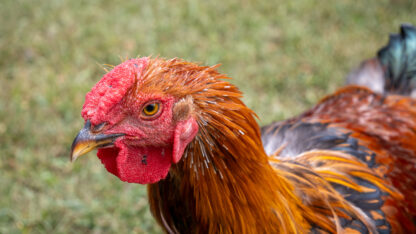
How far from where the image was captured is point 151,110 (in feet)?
5.21

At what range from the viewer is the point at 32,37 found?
5727mm

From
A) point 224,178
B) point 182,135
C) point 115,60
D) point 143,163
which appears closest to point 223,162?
point 224,178

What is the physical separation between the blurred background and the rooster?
1.90m

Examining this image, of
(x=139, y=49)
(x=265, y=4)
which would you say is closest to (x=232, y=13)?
(x=265, y=4)

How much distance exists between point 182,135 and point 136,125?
0.19 metres

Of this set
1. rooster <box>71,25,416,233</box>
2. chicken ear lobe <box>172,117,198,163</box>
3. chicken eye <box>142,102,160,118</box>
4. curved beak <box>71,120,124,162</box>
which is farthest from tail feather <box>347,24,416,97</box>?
curved beak <box>71,120,124,162</box>

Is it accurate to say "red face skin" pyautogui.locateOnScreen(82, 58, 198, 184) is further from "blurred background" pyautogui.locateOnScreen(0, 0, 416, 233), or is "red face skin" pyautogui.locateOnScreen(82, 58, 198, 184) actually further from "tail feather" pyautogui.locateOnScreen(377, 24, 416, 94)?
"tail feather" pyautogui.locateOnScreen(377, 24, 416, 94)

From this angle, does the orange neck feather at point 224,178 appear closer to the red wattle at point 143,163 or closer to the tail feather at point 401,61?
the red wattle at point 143,163

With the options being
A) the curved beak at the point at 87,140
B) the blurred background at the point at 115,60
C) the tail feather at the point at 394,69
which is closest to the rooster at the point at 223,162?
the curved beak at the point at 87,140

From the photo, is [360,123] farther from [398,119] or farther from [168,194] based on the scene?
[168,194]

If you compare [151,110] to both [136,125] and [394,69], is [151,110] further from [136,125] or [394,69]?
[394,69]

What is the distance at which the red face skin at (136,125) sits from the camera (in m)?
1.57

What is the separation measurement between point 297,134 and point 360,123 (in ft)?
1.50

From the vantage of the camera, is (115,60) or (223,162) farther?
(115,60)
